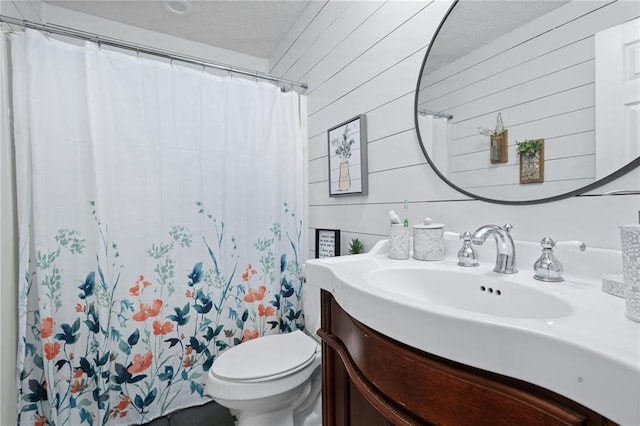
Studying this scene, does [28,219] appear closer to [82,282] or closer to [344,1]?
[82,282]

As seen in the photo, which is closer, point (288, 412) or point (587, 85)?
point (587, 85)

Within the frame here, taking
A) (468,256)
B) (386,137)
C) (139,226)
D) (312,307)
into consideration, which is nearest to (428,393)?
(468,256)

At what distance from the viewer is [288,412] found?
1282 millimetres

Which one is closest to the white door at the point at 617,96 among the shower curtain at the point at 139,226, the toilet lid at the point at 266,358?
the toilet lid at the point at 266,358

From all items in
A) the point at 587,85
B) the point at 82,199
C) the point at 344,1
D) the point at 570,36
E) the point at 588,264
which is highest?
the point at 344,1

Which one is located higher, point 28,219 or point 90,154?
point 90,154

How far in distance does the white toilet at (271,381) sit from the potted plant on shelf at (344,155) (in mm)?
791

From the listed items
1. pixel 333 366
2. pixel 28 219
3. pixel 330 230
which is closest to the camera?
pixel 333 366

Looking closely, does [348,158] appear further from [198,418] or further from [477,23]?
[198,418]

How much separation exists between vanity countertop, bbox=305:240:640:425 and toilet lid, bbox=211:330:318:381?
676mm

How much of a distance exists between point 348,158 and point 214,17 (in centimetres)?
140

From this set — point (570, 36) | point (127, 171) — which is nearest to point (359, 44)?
point (570, 36)

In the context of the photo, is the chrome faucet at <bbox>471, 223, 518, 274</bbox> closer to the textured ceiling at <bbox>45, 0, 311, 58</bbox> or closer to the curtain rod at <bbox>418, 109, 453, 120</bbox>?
the curtain rod at <bbox>418, 109, 453, 120</bbox>

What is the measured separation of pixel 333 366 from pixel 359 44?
1.40 meters
